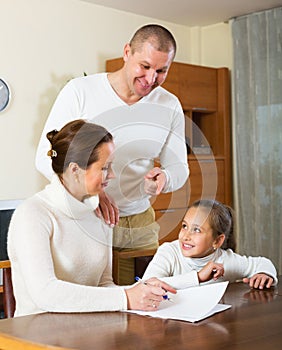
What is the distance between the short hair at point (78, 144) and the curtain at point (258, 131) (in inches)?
135

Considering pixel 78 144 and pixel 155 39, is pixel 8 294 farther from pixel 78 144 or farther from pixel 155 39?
pixel 155 39

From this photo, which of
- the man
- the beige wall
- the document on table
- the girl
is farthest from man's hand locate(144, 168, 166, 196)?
the beige wall

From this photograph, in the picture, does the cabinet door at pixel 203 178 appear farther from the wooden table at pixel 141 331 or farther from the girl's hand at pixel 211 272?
the wooden table at pixel 141 331

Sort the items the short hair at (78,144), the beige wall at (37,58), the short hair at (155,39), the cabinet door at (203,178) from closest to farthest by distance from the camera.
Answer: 1. the short hair at (78,144)
2. the short hair at (155,39)
3. the cabinet door at (203,178)
4. the beige wall at (37,58)

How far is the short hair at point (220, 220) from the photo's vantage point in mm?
2188

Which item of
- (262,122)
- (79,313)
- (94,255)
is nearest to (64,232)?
(94,255)

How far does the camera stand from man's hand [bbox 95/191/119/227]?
2.03 m

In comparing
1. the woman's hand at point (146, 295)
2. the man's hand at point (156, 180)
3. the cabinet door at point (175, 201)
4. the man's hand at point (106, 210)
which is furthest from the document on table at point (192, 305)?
the man's hand at point (156, 180)

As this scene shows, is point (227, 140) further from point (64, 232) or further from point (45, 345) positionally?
point (45, 345)

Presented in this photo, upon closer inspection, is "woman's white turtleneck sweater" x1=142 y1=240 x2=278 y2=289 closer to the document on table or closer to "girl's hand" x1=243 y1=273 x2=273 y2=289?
"girl's hand" x1=243 y1=273 x2=273 y2=289

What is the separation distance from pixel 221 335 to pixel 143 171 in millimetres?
1011

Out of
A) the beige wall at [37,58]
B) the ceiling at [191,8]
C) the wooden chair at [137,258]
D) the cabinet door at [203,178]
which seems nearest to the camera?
the wooden chair at [137,258]

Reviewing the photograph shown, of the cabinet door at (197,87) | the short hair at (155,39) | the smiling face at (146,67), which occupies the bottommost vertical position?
the smiling face at (146,67)

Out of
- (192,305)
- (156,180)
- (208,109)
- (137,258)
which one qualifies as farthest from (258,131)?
(192,305)
